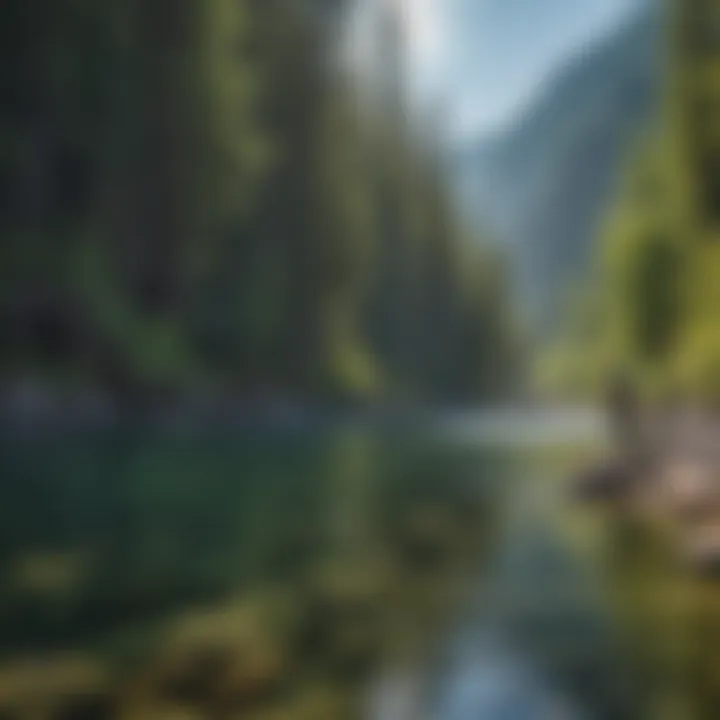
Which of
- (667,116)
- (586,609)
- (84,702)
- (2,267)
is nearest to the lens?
(84,702)

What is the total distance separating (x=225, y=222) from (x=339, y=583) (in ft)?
A: 3.58

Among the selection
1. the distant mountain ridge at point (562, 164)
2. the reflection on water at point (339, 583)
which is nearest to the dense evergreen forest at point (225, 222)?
the distant mountain ridge at point (562, 164)

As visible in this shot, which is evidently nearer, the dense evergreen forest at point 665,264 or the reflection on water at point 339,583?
the reflection on water at point 339,583

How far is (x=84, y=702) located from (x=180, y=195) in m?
1.44

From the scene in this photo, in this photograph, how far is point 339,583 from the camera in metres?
2.05

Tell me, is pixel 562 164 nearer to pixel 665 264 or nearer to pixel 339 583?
pixel 665 264

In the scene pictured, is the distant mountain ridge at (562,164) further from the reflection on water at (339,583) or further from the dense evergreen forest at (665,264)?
the reflection on water at (339,583)

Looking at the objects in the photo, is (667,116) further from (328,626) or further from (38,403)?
(38,403)

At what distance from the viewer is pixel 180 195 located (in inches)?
108

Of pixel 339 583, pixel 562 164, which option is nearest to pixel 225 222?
pixel 562 164

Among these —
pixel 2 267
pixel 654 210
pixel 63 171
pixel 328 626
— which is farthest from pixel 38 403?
pixel 654 210

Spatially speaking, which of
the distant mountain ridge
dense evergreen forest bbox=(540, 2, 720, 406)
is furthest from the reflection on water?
the distant mountain ridge

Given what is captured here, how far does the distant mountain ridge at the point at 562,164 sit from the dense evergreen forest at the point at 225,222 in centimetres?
9

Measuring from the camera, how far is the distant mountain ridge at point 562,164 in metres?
2.28
